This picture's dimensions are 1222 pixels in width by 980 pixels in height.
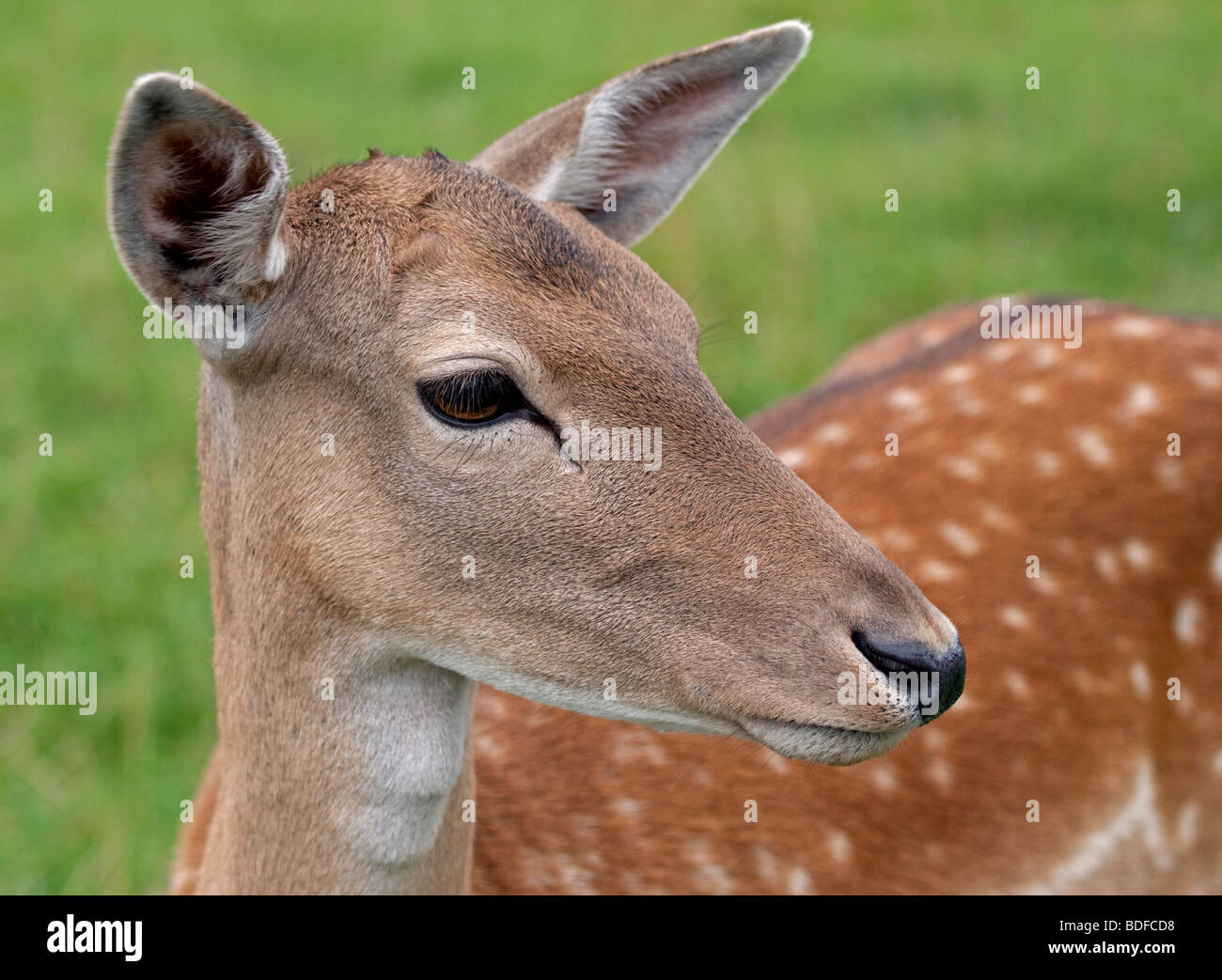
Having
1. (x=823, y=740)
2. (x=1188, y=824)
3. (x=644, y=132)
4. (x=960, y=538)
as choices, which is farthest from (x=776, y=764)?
(x=644, y=132)

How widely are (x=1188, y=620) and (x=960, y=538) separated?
58 centimetres

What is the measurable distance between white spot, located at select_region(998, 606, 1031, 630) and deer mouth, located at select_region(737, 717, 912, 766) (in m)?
1.28

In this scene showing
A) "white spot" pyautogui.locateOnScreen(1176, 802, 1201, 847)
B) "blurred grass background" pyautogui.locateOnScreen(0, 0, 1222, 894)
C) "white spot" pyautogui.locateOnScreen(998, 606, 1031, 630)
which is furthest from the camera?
"blurred grass background" pyautogui.locateOnScreen(0, 0, 1222, 894)

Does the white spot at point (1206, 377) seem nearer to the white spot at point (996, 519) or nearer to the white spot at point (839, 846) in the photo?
A: the white spot at point (996, 519)

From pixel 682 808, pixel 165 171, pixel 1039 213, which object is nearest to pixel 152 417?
pixel 682 808

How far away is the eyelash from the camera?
7.67 ft

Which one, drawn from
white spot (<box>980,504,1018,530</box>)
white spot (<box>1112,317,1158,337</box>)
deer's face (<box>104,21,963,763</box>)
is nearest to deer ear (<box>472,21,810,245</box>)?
deer's face (<box>104,21,963,763</box>)

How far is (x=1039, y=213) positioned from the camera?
24.8 feet

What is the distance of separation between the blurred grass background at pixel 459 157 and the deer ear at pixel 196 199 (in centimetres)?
209

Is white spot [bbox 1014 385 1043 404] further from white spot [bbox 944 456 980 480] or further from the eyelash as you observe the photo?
the eyelash

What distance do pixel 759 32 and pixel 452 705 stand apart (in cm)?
138

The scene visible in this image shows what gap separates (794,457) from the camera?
371cm

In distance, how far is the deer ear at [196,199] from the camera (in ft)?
7.54
